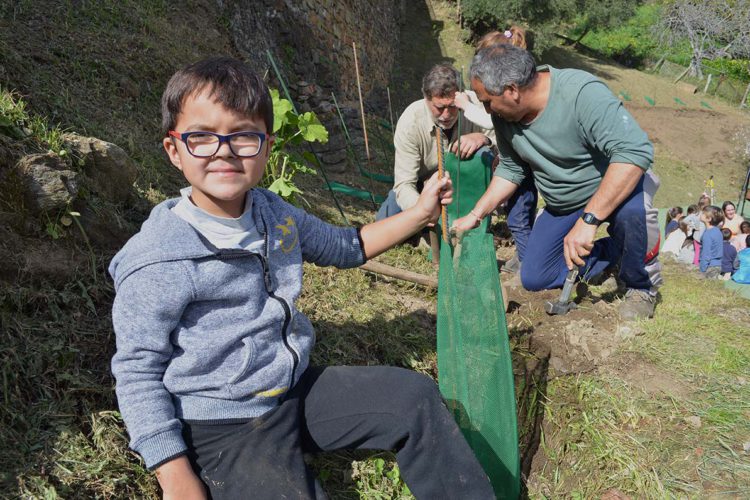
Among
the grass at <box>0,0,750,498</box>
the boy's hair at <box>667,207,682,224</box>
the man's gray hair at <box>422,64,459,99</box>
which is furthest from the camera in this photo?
the boy's hair at <box>667,207,682,224</box>

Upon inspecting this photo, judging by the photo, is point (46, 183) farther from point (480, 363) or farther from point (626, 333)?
point (626, 333)

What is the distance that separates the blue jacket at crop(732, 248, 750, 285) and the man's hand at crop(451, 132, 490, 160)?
4579 millimetres

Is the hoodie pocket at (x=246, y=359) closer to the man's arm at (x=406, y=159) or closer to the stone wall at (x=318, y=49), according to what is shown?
the man's arm at (x=406, y=159)

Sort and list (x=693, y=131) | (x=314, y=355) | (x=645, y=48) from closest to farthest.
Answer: (x=314, y=355) < (x=693, y=131) < (x=645, y=48)

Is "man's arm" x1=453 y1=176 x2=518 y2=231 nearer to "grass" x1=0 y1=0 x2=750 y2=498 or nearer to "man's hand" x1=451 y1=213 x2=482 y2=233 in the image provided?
"man's hand" x1=451 y1=213 x2=482 y2=233

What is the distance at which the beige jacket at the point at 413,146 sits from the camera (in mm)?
3621

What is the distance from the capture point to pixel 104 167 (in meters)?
2.24

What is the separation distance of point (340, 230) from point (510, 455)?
3.07 feet

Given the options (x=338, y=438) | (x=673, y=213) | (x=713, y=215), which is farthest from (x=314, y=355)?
(x=673, y=213)

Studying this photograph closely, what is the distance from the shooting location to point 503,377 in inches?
68.9

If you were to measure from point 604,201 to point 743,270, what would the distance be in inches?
206

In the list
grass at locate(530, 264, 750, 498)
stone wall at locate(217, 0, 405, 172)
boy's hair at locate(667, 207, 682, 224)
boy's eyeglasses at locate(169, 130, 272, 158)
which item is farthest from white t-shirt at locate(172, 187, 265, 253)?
boy's hair at locate(667, 207, 682, 224)

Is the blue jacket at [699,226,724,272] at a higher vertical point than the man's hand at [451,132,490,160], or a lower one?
lower

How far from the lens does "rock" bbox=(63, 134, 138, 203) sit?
2176 millimetres
